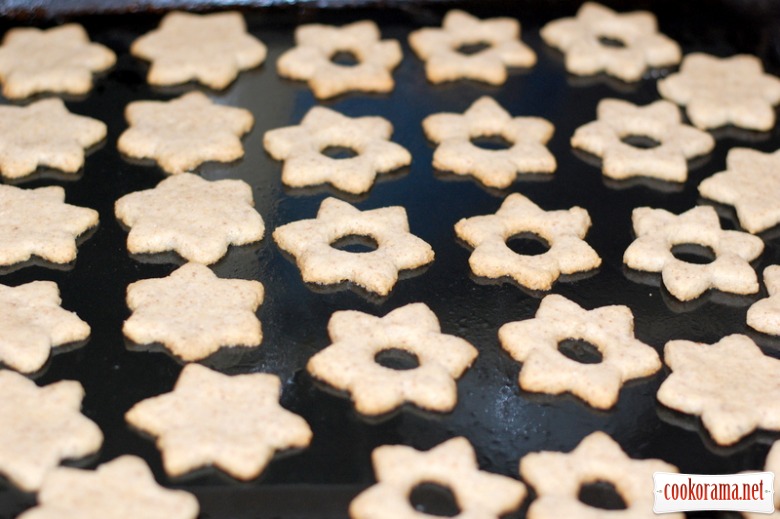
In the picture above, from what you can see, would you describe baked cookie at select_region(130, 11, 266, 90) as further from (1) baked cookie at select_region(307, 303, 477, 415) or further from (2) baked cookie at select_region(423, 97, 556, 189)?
(1) baked cookie at select_region(307, 303, 477, 415)

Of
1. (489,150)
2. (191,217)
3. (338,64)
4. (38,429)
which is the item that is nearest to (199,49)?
(338,64)

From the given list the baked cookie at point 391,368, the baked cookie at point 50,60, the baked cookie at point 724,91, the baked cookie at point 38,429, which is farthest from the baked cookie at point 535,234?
the baked cookie at point 50,60

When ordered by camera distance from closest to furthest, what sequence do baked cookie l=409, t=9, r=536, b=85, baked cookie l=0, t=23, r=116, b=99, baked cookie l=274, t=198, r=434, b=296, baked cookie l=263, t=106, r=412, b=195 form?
baked cookie l=274, t=198, r=434, b=296
baked cookie l=263, t=106, r=412, b=195
baked cookie l=0, t=23, r=116, b=99
baked cookie l=409, t=9, r=536, b=85

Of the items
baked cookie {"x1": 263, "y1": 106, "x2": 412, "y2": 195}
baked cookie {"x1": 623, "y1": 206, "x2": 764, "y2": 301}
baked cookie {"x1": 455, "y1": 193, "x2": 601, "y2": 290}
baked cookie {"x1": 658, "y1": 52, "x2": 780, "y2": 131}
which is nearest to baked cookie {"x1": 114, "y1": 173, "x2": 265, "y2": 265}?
baked cookie {"x1": 263, "y1": 106, "x2": 412, "y2": 195}

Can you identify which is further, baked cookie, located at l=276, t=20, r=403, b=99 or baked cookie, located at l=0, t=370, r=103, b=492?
baked cookie, located at l=276, t=20, r=403, b=99

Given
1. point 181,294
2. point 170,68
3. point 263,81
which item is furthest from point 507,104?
point 181,294

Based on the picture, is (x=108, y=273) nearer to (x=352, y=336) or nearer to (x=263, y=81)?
(x=352, y=336)

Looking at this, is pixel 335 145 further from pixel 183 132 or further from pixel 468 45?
pixel 468 45
